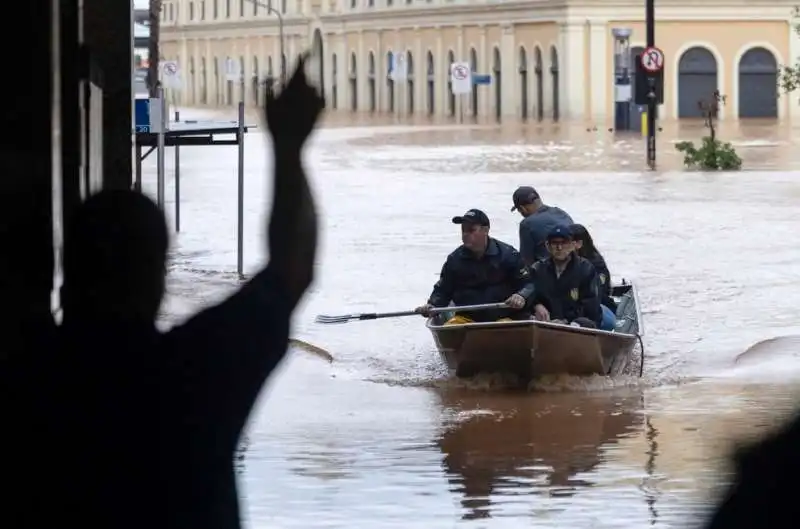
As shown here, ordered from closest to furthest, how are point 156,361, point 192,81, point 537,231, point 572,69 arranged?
point 156,361
point 537,231
point 572,69
point 192,81

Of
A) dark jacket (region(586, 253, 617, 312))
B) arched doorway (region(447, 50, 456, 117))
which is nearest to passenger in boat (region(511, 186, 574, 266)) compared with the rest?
dark jacket (region(586, 253, 617, 312))

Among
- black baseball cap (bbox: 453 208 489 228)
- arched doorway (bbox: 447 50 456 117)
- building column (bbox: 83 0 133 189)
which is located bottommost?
black baseball cap (bbox: 453 208 489 228)

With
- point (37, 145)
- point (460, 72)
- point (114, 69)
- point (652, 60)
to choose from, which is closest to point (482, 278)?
point (114, 69)

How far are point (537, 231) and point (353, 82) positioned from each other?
80869 mm

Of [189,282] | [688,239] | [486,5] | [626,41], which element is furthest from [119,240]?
[486,5]

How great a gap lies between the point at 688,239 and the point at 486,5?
55518 millimetres

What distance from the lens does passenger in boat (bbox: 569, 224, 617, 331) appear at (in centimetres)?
1380

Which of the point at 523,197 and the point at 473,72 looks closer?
the point at 523,197

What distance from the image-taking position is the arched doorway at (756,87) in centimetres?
7531

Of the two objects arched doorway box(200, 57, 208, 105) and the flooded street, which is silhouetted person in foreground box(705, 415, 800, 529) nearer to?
the flooded street

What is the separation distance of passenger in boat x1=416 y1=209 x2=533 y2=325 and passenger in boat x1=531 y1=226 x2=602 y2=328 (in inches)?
4.0

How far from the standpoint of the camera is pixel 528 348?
13.3 m

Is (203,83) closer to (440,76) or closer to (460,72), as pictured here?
(440,76)

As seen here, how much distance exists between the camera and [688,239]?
25984mm
